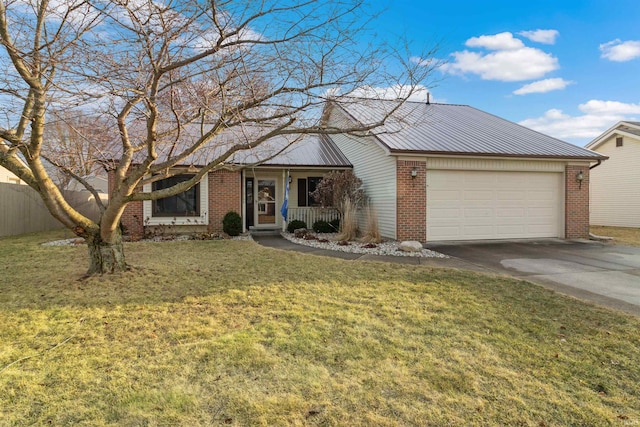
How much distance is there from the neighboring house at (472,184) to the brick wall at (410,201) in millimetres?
28

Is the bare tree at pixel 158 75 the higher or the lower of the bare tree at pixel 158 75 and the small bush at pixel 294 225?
the higher

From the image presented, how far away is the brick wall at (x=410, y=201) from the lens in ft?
34.2

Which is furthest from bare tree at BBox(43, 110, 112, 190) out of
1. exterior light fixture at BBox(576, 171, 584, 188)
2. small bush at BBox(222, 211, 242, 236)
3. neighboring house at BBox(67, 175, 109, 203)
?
exterior light fixture at BBox(576, 171, 584, 188)

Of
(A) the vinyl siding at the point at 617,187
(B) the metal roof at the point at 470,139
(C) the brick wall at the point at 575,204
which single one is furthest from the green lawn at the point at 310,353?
(A) the vinyl siding at the point at 617,187

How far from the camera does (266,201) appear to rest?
47.6ft

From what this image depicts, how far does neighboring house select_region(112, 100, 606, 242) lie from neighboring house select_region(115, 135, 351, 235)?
3 centimetres

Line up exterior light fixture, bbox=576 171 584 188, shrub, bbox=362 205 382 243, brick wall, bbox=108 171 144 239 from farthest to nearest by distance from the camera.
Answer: brick wall, bbox=108 171 144 239 → exterior light fixture, bbox=576 171 584 188 → shrub, bbox=362 205 382 243

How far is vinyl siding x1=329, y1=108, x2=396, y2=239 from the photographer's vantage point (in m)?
10.8

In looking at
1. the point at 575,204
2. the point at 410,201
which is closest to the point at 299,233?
the point at 410,201

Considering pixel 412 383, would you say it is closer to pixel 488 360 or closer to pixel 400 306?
pixel 488 360

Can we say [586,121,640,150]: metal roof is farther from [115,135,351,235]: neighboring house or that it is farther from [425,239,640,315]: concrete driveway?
[115,135,351,235]: neighboring house

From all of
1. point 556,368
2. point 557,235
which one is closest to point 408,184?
point 557,235

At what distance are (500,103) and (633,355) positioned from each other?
49.2ft

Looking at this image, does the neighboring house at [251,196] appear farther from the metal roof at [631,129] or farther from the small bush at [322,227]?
the metal roof at [631,129]
